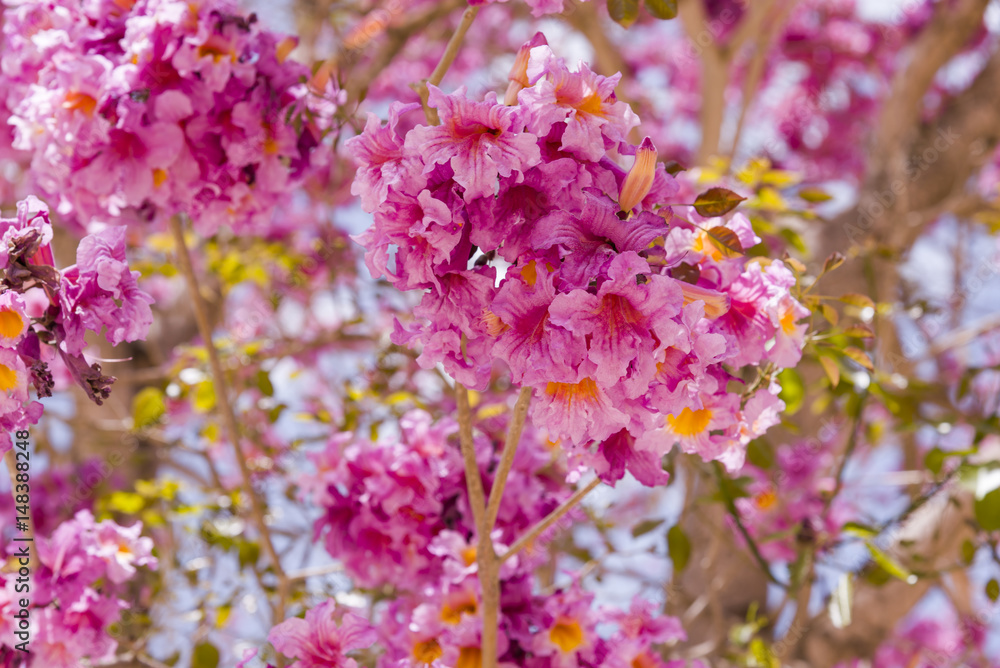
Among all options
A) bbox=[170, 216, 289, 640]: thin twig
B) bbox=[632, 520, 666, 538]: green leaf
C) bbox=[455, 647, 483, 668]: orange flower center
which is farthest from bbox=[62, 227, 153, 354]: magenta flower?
bbox=[632, 520, 666, 538]: green leaf

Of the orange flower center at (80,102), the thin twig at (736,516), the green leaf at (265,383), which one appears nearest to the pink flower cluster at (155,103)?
the orange flower center at (80,102)

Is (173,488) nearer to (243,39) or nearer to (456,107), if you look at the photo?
(243,39)

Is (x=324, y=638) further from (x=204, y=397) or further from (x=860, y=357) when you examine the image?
(x=204, y=397)

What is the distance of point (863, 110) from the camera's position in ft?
15.5

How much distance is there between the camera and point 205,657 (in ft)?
4.88

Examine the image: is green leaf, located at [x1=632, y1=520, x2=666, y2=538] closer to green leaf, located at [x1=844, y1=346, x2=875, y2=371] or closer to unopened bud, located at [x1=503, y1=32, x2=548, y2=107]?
green leaf, located at [x1=844, y1=346, x2=875, y2=371]

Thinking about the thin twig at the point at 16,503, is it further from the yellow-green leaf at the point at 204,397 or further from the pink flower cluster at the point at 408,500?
the yellow-green leaf at the point at 204,397

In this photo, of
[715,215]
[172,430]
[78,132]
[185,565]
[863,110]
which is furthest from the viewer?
[863,110]

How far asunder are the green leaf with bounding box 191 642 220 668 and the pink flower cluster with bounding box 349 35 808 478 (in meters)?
1.06

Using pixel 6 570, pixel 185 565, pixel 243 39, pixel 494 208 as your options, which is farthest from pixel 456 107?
pixel 185 565

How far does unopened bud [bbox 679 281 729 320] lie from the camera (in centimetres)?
76

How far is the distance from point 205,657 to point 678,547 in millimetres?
932

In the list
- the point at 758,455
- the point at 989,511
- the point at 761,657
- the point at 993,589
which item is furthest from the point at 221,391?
the point at 993,589

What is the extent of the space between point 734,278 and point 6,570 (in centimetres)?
112
